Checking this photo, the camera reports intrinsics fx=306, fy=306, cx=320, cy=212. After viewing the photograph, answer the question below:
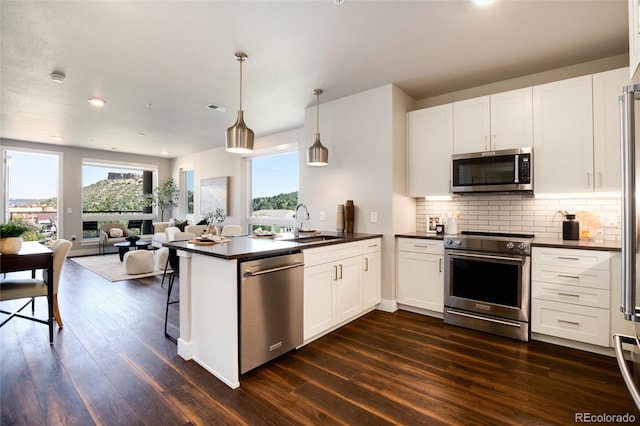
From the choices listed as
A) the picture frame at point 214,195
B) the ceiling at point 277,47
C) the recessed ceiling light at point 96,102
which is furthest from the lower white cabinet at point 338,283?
the picture frame at point 214,195

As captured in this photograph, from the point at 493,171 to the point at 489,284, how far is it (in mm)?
1181

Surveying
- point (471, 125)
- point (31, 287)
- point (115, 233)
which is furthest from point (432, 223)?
point (115, 233)

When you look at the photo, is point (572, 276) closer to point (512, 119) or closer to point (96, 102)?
point (512, 119)

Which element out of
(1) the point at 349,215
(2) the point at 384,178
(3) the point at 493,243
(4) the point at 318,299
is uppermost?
(2) the point at 384,178

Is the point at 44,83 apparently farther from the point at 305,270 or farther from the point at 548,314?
the point at 548,314

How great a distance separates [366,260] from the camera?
3.47 m

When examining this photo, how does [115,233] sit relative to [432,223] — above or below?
below

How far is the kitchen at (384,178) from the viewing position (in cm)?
356

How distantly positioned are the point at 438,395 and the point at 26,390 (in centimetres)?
278

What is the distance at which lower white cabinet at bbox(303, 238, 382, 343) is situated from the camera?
2.76 metres

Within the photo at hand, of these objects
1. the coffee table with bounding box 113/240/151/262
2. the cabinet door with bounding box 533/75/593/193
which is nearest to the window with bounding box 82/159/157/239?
the coffee table with bounding box 113/240/151/262

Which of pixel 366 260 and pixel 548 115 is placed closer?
pixel 548 115

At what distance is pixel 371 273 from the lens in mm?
3561

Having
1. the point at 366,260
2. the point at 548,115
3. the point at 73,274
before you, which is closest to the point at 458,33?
the point at 548,115
